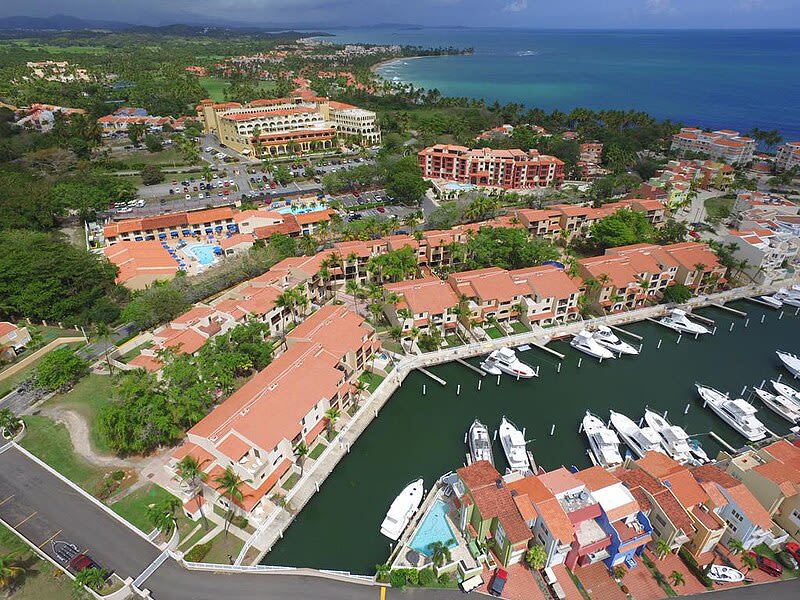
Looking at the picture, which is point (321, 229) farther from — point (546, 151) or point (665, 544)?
point (546, 151)

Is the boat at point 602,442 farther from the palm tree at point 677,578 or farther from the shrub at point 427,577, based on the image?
the shrub at point 427,577

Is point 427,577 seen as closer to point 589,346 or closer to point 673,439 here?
point 673,439

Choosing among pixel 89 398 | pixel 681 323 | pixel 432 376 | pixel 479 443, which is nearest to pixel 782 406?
pixel 681 323

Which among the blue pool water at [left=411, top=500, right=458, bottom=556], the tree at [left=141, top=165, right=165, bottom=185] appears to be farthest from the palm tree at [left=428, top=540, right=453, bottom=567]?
the tree at [left=141, top=165, right=165, bottom=185]

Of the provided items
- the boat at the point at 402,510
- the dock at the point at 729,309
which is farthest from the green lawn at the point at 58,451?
the dock at the point at 729,309

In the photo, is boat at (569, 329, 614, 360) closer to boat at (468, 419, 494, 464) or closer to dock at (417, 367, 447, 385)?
dock at (417, 367, 447, 385)

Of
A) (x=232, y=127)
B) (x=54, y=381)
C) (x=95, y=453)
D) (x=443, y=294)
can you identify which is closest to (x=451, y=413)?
(x=443, y=294)
